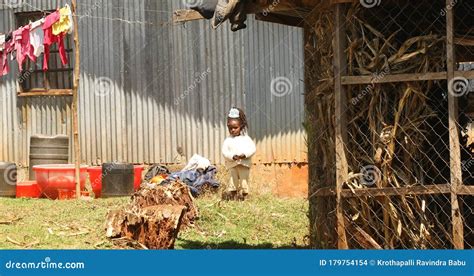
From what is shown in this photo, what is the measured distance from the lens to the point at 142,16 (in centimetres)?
1641

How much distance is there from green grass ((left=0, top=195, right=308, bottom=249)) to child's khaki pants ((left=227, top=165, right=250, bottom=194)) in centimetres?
28

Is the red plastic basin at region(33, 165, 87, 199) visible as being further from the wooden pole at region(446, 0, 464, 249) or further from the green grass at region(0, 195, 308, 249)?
the wooden pole at region(446, 0, 464, 249)

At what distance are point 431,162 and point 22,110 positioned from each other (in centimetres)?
1183

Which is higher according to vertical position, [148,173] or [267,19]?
[267,19]

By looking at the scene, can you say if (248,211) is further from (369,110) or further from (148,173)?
(369,110)

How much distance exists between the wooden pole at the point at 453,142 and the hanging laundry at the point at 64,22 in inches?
346

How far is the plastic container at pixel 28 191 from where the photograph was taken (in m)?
15.8

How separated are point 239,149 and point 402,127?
6.92 metres

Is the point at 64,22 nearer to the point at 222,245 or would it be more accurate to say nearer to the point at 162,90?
the point at 162,90

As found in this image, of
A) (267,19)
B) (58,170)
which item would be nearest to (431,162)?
(267,19)

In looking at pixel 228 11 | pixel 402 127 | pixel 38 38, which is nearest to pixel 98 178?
pixel 38 38

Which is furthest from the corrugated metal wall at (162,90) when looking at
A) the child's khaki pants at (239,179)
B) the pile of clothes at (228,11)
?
the pile of clothes at (228,11)

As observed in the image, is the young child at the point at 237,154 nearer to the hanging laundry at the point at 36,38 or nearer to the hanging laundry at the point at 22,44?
the hanging laundry at the point at 36,38

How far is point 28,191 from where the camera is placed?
15.8 meters
